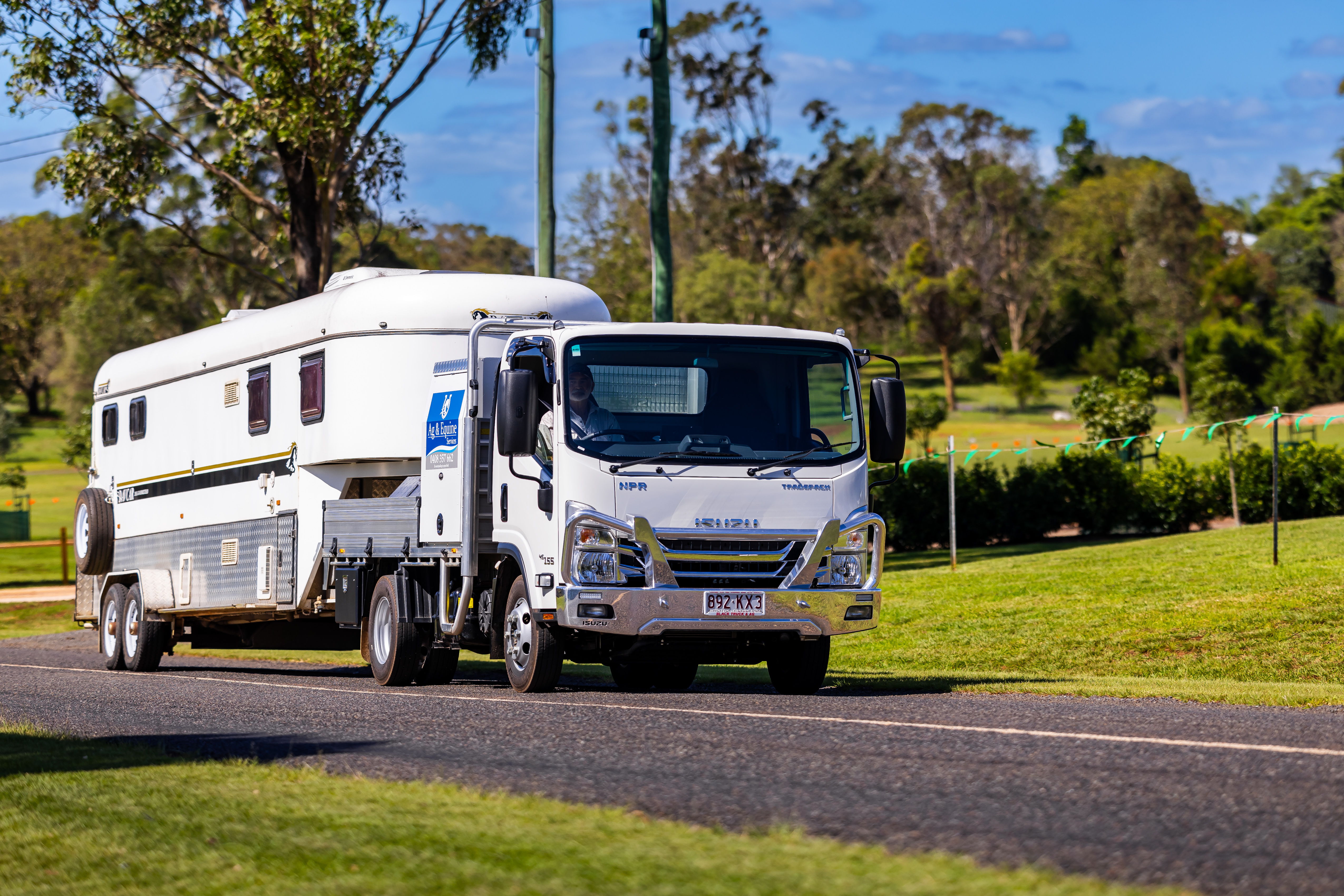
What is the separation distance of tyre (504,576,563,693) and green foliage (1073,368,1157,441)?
1055 inches

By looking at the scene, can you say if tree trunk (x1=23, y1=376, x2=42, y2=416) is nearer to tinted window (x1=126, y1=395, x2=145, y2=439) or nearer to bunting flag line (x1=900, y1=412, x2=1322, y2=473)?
bunting flag line (x1=900, y1=412, x2=1322, y2=473)

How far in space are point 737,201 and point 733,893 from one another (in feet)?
260

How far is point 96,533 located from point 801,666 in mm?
10189

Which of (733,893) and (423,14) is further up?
(423,14)

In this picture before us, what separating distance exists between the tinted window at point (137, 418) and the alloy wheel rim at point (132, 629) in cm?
189

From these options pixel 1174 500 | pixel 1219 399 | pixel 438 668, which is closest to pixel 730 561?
pixel 438 668

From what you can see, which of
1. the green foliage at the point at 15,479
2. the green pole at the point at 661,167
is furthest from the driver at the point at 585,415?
the green foliage at the point at 15,479

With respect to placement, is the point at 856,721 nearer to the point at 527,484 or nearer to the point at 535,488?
the point at 535,488

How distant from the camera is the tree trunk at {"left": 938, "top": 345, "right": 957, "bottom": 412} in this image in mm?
82125

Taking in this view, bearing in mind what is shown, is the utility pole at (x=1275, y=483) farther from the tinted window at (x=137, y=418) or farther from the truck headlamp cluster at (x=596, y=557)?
Answer: the tinted window at (x=137, y=418)

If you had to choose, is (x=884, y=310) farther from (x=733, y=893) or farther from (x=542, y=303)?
(x=733, y=893)

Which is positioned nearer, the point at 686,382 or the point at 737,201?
the point at 686,382

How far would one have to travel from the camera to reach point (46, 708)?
42.0 ft

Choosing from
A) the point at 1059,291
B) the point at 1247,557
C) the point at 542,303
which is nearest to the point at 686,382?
the point at 542,303
